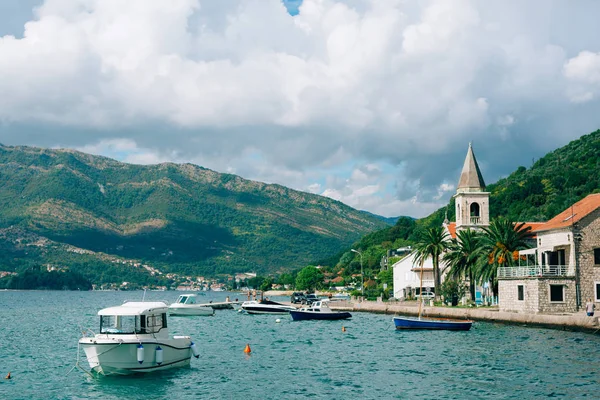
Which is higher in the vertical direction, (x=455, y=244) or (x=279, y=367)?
(x=455, y=244)

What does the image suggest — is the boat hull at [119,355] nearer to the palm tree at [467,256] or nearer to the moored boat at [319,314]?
the moored boat at [319,314]

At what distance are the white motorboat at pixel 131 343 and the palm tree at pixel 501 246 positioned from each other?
41.9 m

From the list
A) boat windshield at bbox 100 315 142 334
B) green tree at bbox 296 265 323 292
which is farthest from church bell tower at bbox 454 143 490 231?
green tree at bbox 296 265 323 292

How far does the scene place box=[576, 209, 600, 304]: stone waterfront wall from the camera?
61312 millimetres

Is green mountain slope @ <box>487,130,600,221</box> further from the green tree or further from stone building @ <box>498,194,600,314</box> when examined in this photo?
stone building @ <box>498,194,600,314</box>

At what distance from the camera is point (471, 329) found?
60312 millimetres

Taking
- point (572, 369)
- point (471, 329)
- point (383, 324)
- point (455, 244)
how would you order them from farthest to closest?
point (455, 244)
point (383, 324)
point (471, 329)
point (572, 369)

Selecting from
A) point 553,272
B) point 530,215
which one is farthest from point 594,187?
point 553,272

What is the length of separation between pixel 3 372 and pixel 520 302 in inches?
1688

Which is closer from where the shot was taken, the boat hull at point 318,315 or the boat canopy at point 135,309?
the boat canopy at point 135,309

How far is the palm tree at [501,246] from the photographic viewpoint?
7031 cm

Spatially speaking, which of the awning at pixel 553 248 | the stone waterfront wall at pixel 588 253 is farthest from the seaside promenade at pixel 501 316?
the awning at pixel 553 248

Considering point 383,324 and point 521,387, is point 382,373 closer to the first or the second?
point 521,387

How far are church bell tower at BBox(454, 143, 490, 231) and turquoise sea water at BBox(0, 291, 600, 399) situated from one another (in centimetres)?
3281
